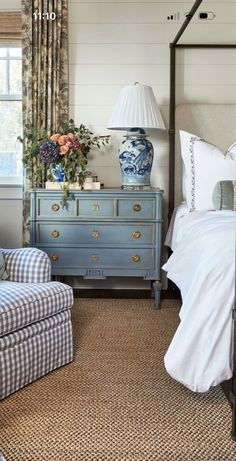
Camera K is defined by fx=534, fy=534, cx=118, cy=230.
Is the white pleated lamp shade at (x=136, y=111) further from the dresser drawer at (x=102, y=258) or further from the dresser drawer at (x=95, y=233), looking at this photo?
the dresser drawer at (x=102, y=258)

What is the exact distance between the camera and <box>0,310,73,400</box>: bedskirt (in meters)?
2.25

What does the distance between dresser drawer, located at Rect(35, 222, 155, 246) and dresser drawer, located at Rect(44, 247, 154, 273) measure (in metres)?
0.06

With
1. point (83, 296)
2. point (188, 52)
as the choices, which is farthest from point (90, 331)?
point (188, 52)

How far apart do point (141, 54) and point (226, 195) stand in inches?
67.1

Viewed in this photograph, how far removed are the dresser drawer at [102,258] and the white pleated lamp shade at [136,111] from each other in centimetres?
89

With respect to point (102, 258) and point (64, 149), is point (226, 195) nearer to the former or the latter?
point (102, 258)

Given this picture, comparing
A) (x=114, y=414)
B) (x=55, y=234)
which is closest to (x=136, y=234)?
(x=55, y=234)

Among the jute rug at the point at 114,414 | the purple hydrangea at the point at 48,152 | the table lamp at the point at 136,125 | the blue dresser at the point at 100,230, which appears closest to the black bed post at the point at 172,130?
the table lamp at the point at 136,125

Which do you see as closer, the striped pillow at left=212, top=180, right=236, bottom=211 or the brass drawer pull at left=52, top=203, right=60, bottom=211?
the striped pillow at left=212, top=180, right=236, bottom=211

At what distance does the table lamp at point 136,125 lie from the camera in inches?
150

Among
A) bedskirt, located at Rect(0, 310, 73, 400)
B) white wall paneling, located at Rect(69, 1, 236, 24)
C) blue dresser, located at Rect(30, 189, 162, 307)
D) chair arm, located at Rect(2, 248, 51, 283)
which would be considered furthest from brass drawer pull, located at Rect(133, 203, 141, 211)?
white wall paneling, located at Rect(69, 1, 236, 24)

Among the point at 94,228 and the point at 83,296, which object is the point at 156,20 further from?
the point at 83,296

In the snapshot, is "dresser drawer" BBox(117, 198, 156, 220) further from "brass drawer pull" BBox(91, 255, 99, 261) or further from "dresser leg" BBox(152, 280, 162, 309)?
"dresser leg" BBox(152, 280, 162, 309)

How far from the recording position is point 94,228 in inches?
150
